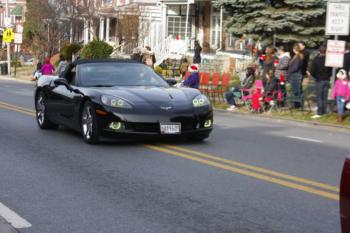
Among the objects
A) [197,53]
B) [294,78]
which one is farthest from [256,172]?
[197,53]

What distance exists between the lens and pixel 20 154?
10.3m

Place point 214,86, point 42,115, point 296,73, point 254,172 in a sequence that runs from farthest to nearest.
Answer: point 214,86 < point 296,73 < point 42,115 < point 254,172

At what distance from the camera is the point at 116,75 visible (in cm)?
1183

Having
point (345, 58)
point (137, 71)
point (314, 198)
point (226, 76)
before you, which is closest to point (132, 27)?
point (226, 76)

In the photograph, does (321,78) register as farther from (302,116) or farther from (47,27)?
(47,27)

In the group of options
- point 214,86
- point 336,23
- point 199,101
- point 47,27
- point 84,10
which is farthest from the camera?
point 47,27

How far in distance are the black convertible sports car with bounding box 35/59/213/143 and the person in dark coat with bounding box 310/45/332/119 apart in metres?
6.61

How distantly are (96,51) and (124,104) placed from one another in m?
30.6

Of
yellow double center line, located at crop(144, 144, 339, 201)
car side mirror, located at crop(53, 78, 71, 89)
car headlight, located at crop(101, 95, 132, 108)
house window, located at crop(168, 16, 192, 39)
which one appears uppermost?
house window, located at crop(168, 16, 192, 39)

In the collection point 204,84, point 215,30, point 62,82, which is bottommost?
point 204,84

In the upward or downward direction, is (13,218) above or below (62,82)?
below

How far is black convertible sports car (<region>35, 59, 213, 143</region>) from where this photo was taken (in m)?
10.5

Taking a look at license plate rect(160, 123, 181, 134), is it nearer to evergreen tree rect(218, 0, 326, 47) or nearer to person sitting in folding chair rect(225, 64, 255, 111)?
person sitting in folding chair rect(225, 64, 255, 111)

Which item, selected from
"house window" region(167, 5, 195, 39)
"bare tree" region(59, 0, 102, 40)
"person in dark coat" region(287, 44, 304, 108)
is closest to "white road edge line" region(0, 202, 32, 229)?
"person in dark coat" region(287, 44, 304, 108)
